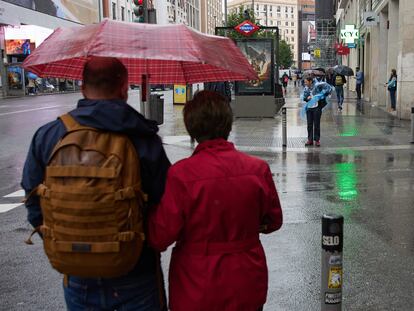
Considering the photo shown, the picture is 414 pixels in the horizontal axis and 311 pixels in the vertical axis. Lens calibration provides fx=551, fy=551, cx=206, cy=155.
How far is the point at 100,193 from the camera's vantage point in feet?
7.25

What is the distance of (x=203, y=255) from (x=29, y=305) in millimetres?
2792

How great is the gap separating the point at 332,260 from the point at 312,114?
1075 centimetres

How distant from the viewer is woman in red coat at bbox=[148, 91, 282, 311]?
243cm

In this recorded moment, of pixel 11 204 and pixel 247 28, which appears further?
pixel 247 28

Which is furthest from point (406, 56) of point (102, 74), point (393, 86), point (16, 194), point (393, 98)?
point (102, 74)

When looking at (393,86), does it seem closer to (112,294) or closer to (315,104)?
(315,104)

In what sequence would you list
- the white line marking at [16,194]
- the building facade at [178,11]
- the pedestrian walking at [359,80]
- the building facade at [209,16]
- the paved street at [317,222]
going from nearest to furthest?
the paved street at [317,222]
the white line marking at [16,194]
the pedestrian walking at [359,80]
the building facade at [178,11]
the building facade at [209,16]

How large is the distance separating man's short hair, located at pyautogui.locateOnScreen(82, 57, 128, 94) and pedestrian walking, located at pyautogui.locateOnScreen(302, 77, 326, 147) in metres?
11.6

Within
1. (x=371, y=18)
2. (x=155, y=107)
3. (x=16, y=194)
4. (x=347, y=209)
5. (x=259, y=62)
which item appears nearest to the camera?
(x=347, y=209)

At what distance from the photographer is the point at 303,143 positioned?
1452 cm

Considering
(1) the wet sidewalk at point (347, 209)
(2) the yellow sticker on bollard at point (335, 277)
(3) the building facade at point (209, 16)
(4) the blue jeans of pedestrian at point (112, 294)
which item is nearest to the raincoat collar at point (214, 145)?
(4) the blue jeans of pedestrian at point (112, 294)

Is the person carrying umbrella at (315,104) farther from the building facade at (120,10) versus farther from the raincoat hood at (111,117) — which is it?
the building facade at (120,10)

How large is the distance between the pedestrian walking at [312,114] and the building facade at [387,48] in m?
6.93

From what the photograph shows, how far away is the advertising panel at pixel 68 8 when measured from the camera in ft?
166
